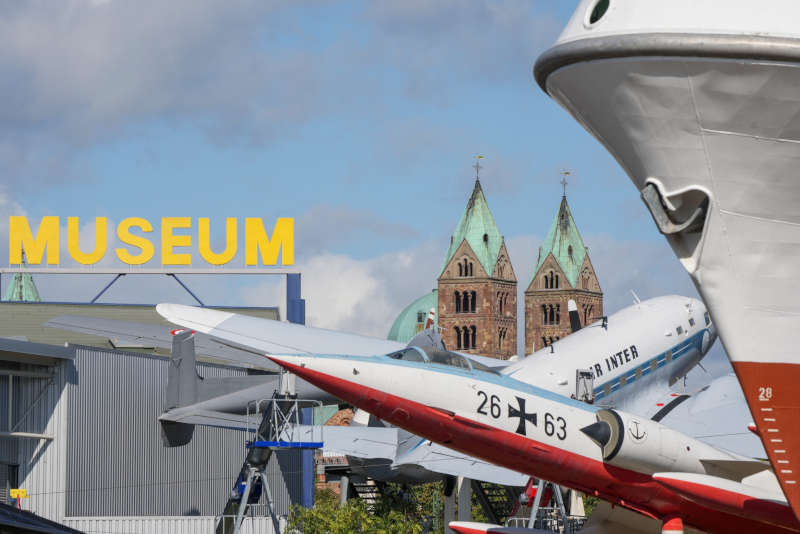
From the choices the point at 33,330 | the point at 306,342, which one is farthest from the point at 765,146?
the point at 33,330

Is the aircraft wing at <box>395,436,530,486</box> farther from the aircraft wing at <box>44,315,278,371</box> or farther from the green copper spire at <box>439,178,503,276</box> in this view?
the green copper spire at <box>439,178,503,276</box>

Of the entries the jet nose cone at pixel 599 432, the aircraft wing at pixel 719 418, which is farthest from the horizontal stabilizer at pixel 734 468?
the aircraft wing at pixel 719 418

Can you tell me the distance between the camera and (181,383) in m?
40.5

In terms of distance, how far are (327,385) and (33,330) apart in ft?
110

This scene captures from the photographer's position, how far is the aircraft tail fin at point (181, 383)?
4025cm

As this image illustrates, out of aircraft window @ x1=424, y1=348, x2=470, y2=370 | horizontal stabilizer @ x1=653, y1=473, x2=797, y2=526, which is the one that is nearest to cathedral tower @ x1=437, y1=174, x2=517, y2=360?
aircraft window @ x1=424, y1=348, x2=470, y2=370

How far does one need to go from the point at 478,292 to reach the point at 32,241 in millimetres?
120787

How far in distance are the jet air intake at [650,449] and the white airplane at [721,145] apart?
246 inches

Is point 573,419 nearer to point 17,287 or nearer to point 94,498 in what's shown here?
point 94,498

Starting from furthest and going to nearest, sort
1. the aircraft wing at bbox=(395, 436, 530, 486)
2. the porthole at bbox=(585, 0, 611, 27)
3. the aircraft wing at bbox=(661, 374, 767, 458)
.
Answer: the aircraft wing at bbox=(395, 436, 530, 486), the aircraft wing at bbox=(661, 374, 767, 458), the porthole at bbox=(585, 0, 611, 27)

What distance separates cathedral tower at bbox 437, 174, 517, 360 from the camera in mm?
169750

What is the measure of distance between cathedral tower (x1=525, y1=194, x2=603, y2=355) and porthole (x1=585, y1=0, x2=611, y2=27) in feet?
505

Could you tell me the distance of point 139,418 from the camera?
138 feet

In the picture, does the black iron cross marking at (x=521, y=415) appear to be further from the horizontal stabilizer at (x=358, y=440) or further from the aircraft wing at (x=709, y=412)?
the horizontal stabilizer at (x=358, y=440)
